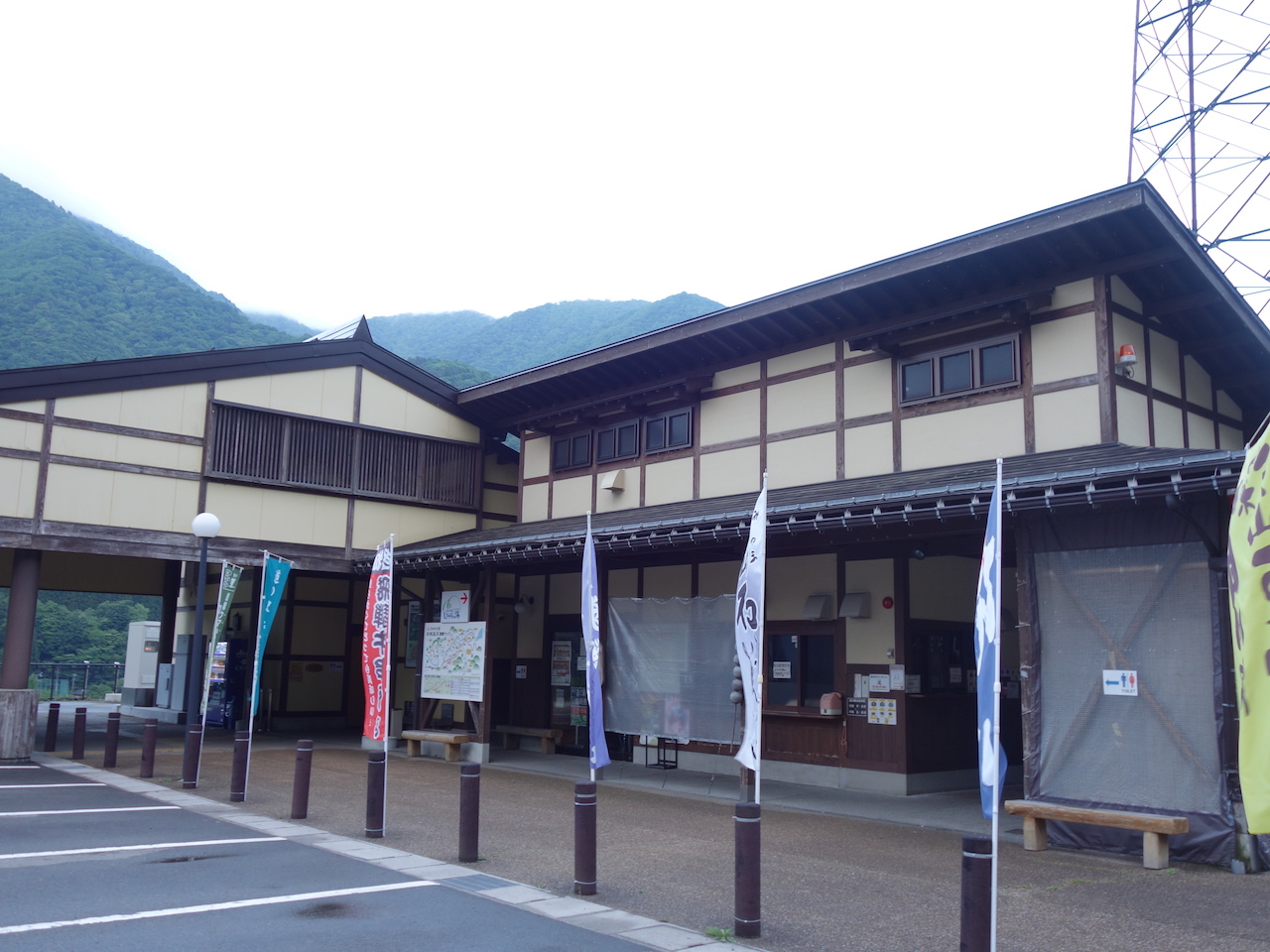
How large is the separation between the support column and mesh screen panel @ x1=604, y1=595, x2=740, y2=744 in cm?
866

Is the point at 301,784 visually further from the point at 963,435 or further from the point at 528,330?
the point at 528,330

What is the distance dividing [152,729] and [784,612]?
8.94 meters

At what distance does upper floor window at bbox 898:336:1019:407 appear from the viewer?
12.0 m

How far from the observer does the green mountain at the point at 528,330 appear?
266 feet

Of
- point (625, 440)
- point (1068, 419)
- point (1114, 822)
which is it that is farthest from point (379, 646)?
point (1068, 419)

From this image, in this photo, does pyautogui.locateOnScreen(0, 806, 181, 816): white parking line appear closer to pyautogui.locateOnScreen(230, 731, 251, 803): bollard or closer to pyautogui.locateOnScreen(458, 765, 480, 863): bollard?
pyautogui.locateOnScreen(230, 731, 251, 803): bollard

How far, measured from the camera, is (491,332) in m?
91.2

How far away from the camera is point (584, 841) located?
7297 millimetres

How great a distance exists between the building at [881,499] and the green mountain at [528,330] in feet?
193

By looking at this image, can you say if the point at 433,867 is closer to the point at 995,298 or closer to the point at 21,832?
the point at 21,832

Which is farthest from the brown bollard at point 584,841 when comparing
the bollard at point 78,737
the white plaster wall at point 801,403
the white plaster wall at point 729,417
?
the bollard at point 78,737

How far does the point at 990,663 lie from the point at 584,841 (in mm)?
3414

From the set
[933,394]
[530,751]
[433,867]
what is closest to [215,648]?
[530,751]

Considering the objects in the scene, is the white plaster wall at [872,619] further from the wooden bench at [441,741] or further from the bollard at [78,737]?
the bollard at [78,737]
